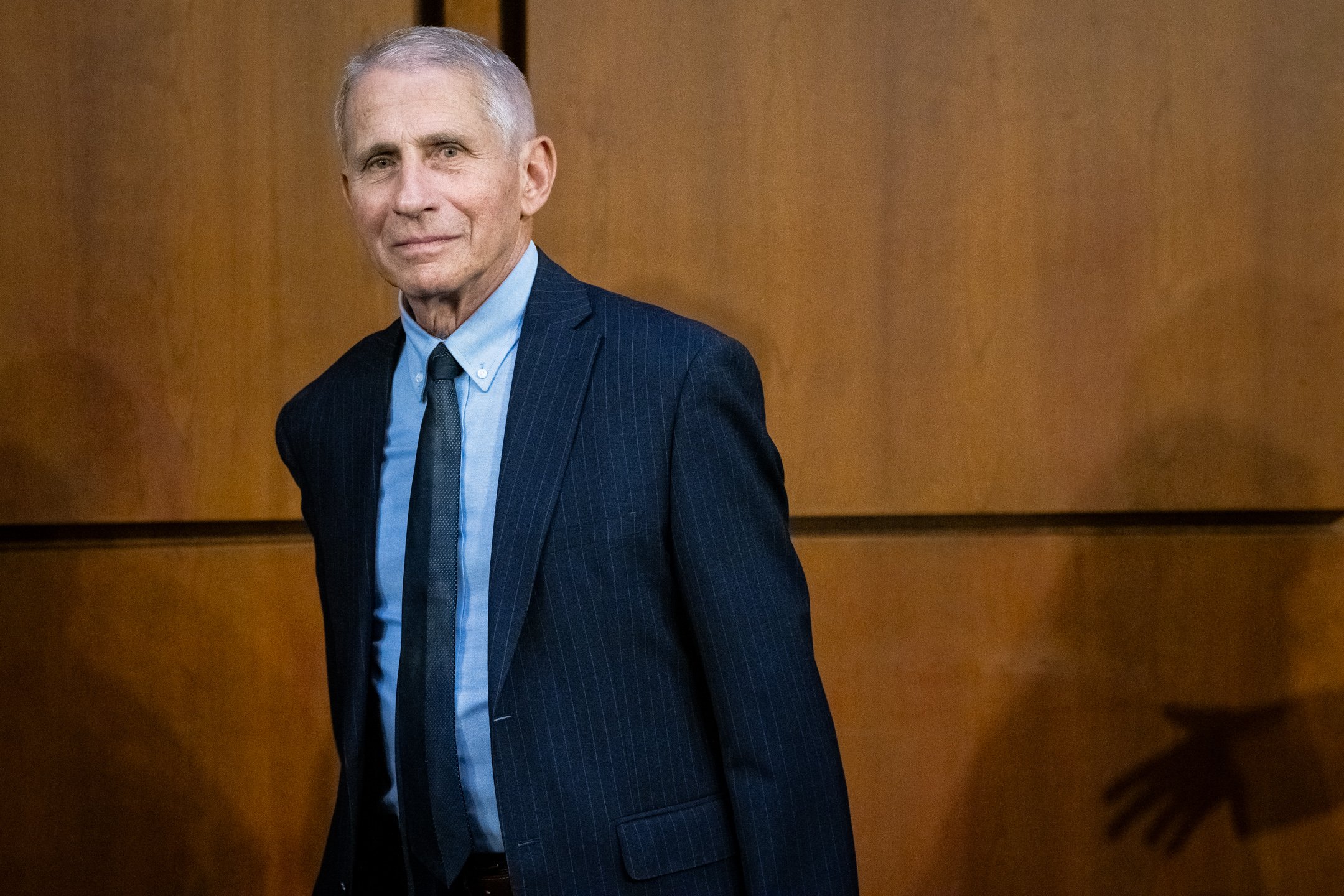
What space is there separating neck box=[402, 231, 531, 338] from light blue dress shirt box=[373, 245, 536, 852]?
0.01 metres

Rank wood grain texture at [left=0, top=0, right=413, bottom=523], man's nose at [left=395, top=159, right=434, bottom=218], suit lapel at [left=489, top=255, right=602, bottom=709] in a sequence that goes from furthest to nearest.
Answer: wood grain texture at [left=0, top=0, right=413, bottom=523] → man's nose at [left=395, top=159, right=434, bottom=218] → suit lapel at [left=489, top=255, right=602, bottom=709]

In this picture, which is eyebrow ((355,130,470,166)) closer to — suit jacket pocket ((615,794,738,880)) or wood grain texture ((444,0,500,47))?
suit jacket pocket ((615,794,738,880))

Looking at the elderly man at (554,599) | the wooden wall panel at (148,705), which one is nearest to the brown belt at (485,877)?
the elderly man at (554,599)

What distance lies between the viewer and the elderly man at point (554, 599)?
1.02 metres

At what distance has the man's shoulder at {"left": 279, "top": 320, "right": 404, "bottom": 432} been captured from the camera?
4.08 feet

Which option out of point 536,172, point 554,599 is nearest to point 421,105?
point 536,172

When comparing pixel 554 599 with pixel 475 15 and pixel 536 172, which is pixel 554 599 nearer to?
pixel 536 172

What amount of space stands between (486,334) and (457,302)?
2.3 inches

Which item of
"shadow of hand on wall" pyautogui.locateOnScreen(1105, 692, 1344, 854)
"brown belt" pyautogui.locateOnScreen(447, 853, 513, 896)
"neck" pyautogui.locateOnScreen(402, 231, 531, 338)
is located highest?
"neck" pyautogui.locateOnScreen(402, 231, 531, 338)

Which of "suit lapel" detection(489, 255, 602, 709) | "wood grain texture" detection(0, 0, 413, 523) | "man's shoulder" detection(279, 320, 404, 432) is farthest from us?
"wood grain texture" detection(0, 0, 413, 523)

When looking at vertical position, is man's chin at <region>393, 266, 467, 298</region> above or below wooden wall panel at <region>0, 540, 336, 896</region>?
above

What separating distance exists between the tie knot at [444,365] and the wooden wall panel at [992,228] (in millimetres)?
895

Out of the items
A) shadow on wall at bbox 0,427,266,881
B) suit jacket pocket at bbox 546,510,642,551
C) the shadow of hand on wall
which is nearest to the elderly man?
suit jacket pocket at bbox 546,510,642,551

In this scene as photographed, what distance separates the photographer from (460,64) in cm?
114
